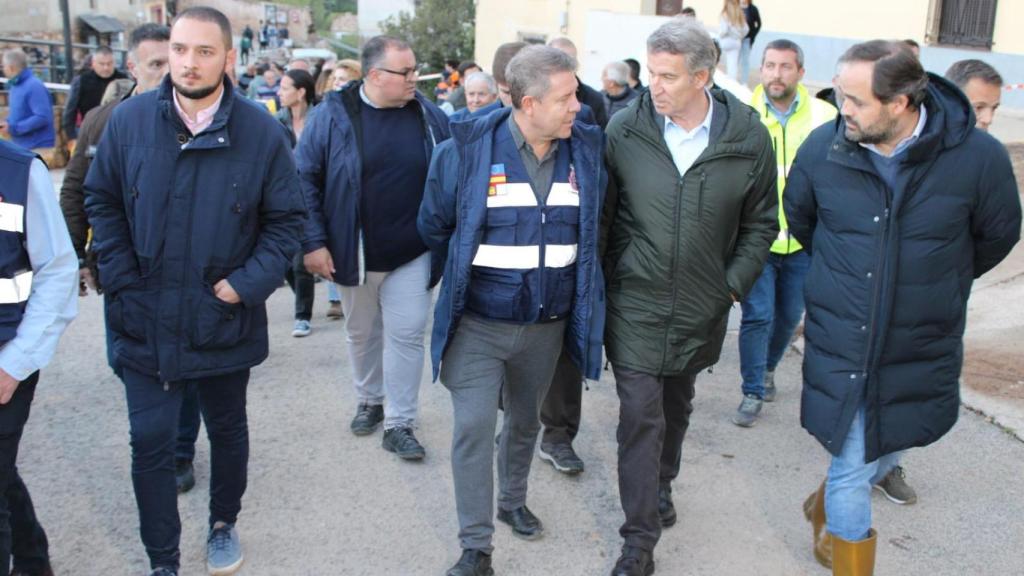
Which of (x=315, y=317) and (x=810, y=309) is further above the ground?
(x=810, y=309)

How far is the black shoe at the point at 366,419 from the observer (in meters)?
5.29

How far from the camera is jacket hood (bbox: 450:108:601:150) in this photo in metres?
3.67

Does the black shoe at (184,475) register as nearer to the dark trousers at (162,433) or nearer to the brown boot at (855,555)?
the dark trousers at (162,433)

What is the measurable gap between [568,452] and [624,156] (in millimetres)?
→ 1684

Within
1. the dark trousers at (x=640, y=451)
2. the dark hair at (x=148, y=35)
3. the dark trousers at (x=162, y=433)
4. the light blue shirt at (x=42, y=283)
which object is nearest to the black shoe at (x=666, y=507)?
the dark trousers at (x=640, y=451)

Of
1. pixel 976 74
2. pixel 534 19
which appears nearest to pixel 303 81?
pixel 976 74

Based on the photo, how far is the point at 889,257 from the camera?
11.0 feet

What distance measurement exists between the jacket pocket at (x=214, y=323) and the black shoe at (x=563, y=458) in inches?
72.4

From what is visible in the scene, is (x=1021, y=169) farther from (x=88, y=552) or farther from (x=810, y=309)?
(x=88, y=552)

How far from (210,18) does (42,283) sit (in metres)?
1.09

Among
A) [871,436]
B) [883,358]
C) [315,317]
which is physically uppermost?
[883,358]

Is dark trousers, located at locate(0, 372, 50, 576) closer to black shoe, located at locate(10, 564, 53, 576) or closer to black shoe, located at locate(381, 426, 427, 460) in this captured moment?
black shoe, located at locate(10, 564, 53, 576)

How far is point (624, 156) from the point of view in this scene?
380cm

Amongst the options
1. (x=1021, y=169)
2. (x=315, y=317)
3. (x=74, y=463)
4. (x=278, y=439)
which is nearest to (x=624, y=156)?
(x=278, y=439)
